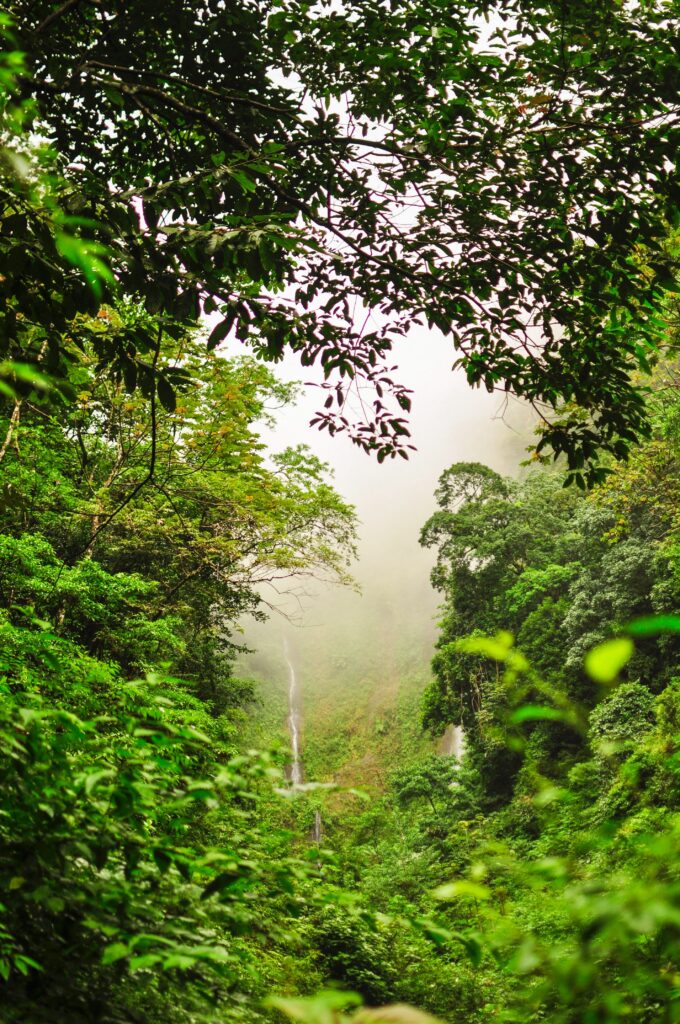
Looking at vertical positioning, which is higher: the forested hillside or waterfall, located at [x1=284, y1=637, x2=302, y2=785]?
waterfall, located at [x1=284, y1=637, x2=302, y2=785]

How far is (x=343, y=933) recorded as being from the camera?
23.4 feet

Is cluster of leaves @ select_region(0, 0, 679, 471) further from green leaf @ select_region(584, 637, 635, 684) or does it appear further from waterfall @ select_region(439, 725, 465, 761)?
waterfall @ select_region(439, 725, 465, 761)

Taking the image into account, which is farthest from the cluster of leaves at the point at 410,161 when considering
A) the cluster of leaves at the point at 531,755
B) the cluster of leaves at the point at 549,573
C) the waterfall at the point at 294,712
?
the waterfall at the point at 294,712

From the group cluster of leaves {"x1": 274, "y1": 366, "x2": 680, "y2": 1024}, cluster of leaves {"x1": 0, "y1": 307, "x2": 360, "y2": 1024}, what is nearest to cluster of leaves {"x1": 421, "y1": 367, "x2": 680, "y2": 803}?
cluster of leaves {"x1": 274, "y1": 366, "x2": 680, "y2": 1024}

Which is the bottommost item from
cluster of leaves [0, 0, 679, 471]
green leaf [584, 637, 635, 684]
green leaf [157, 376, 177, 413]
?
green leaf [584, 637, 635, 684]

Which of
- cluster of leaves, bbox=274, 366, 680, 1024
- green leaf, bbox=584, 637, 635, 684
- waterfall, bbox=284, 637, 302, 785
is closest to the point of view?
green leaf, bbox=584, 637, 635, 684

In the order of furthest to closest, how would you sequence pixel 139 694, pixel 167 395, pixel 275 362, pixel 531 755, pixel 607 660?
1. pixel 531 755
2. pixel 139 694
3. pixel 275 362
4. pixel 167 395
5. pixel 607 660

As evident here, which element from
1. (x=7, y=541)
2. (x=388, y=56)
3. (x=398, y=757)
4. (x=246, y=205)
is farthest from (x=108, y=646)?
(x=398, y=757)

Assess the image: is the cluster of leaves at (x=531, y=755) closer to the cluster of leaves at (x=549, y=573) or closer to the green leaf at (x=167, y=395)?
the cluster of leaves at (x=549, y=573)

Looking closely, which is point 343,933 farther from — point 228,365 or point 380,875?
point 228,365

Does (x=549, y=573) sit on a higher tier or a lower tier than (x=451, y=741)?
higher

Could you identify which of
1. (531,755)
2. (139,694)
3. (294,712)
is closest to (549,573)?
(531,755)

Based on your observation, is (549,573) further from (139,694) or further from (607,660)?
(607,660)

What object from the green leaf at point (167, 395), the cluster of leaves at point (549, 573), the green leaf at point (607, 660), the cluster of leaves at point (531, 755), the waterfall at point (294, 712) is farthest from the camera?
the waterfall at point (294, 712)
